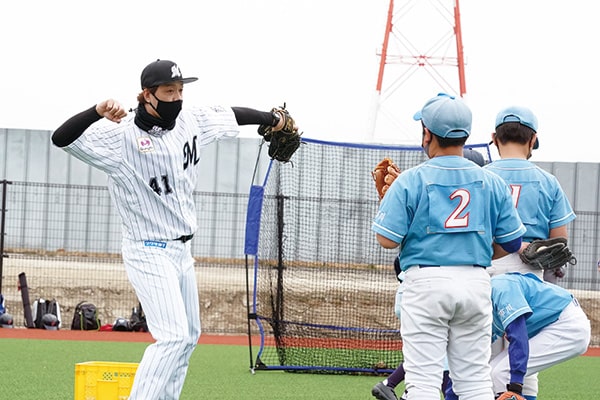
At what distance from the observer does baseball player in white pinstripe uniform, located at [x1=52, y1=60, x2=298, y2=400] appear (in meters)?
5.58

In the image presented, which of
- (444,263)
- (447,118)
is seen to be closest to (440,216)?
(444,263)

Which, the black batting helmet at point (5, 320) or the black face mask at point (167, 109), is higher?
the black face mask at point (167, 109)

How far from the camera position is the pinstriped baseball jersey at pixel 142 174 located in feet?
18.8

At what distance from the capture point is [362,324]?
13008 mm

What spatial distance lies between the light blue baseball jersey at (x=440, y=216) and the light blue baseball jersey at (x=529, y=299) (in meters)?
0.86

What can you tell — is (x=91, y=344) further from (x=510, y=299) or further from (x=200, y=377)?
(x=510, y=299)

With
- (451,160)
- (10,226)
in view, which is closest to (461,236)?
(451,160)

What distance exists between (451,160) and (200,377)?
16.8ft

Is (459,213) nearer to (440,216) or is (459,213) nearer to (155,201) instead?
(440,216)

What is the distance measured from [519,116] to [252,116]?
177cm

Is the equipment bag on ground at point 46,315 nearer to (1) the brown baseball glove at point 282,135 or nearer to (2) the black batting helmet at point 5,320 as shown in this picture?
(2) the black batting helmet at point 5,320

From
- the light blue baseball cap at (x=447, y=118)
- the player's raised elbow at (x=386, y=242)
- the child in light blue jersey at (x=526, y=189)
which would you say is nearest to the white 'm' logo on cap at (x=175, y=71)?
the light blue baseball cap at (x=447, y=118)

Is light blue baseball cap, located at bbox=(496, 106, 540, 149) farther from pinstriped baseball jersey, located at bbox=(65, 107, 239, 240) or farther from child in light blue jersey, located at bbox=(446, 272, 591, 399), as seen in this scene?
pinstriped baseball jersey, located at bbox=(65, 107, 239, 240)

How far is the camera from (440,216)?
4922 millimetres
